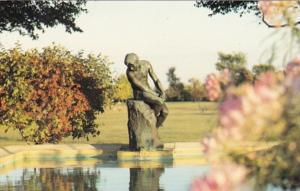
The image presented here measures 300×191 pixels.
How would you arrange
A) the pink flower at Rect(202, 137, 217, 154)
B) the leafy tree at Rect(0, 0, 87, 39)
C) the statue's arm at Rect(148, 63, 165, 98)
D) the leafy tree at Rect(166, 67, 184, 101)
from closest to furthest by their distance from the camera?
the pink flower at Rect(202, 137, 217, 154), the statue's arm at Rect(148, 63, 165, 98), the leafy tree at Rect(0, 0, 87, 39), the leafy tree at Rect(166, 67, 184, 101)

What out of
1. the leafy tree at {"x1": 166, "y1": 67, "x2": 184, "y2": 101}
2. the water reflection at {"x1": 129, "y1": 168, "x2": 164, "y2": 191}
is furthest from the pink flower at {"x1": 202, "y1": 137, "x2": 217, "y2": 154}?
the leafy tree at {"x1": 166, "y1": 67, "x2": 184, "y2": 101}

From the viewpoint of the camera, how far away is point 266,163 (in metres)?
2.70

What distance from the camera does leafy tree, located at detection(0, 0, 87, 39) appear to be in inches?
801

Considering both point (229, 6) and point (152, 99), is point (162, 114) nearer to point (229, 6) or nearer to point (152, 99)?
point (152, 99)

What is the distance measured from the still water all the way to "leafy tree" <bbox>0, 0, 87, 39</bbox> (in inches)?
313

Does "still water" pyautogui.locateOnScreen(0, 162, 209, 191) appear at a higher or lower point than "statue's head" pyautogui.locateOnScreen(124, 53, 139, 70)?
lower

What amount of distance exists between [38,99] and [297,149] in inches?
618

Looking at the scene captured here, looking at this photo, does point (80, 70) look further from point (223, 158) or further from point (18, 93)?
point (223, 158)

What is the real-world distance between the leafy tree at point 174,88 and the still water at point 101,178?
68.8m

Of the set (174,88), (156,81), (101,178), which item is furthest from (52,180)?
(174,88)

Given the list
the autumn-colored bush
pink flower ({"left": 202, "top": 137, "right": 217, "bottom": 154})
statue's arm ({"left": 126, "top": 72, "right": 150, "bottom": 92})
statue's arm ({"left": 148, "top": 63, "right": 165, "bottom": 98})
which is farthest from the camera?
the autumn-colored bush

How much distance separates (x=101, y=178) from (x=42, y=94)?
659 cm

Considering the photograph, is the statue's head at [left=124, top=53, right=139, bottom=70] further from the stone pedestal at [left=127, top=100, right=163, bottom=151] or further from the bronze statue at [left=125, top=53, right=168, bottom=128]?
the stone pedestal at [left=127, top=100, right=163, bottom=151]

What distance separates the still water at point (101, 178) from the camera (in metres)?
10.7
